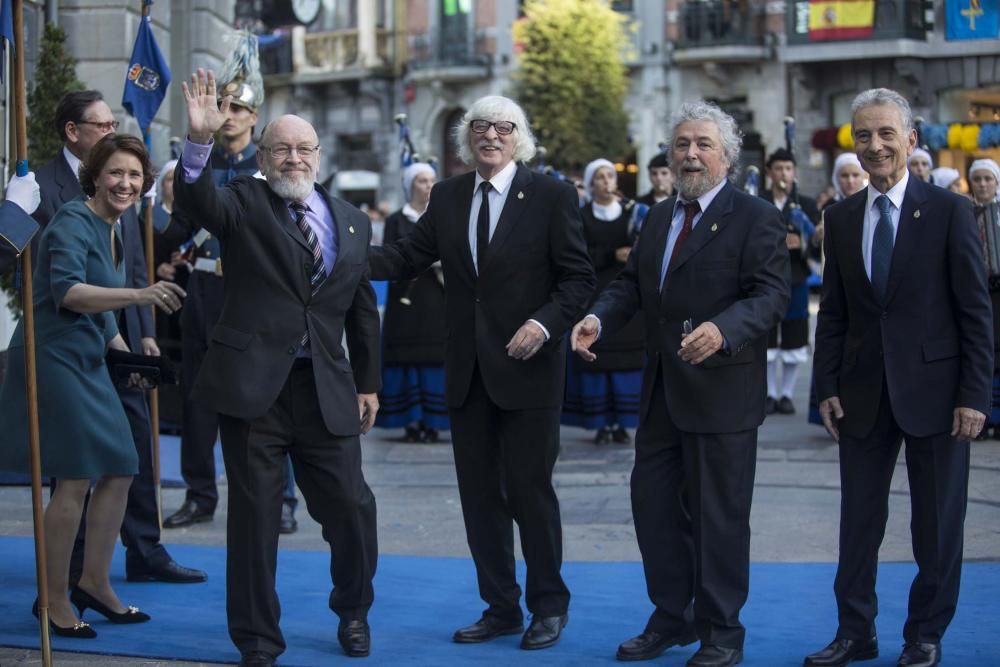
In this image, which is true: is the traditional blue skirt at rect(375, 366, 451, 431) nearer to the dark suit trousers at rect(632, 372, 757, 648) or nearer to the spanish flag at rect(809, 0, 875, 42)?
the dark suit trousers at rect(632, 372, 757, 648)

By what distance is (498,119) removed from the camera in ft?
19.7

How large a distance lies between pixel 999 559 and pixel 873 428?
212cm

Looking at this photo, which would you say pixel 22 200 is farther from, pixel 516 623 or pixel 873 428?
pixel 873 428

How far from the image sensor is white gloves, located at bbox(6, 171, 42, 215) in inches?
216

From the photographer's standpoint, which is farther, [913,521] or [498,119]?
[498,119]

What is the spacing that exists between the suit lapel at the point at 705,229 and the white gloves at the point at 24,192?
2.27m

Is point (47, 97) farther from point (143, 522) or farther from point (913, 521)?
point (913, 521)

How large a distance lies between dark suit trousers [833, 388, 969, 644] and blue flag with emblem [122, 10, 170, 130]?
4.40 m

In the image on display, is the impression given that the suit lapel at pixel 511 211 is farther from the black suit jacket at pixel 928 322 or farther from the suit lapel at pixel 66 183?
the suit lapel at pixel 66 183

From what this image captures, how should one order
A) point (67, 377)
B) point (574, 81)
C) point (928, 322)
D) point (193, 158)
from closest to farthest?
point (193, 158), point (928, 322), point (67, 377), point (574, 81)

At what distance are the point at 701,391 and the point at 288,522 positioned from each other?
3.30 metres

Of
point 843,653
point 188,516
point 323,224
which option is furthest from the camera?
point 188,516

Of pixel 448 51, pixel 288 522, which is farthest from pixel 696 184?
pixel 448 51

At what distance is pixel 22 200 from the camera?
18.0 feet
